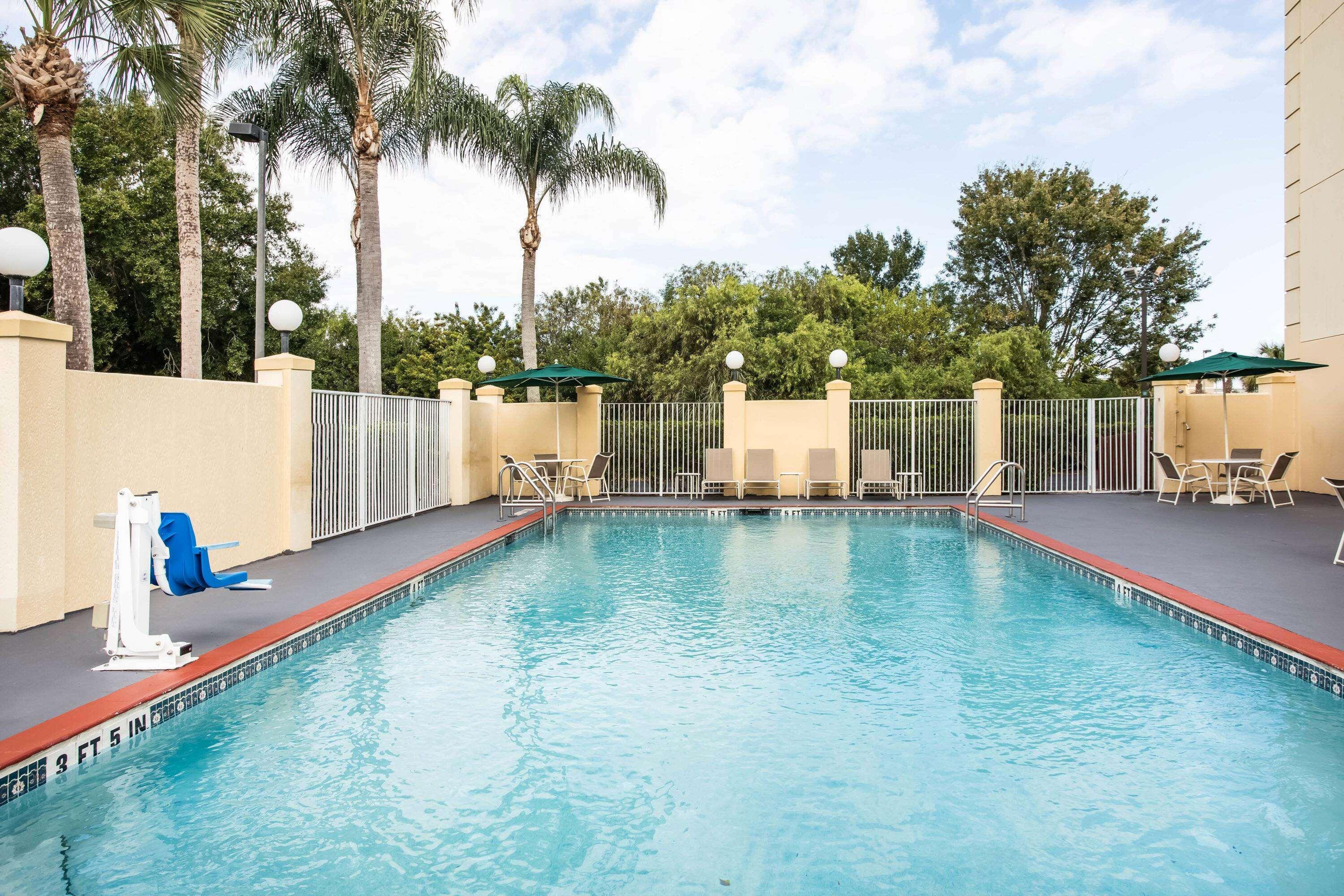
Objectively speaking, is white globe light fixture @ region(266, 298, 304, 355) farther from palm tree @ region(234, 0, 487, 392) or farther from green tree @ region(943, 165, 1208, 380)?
green tree @ region(943, 165, 1208, 380)

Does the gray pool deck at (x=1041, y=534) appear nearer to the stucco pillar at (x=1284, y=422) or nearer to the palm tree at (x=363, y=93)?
the stucco pillar at (x=1284, y=422)

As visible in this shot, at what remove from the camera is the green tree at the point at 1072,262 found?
2862 centimetres

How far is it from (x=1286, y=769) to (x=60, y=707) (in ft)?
18.8

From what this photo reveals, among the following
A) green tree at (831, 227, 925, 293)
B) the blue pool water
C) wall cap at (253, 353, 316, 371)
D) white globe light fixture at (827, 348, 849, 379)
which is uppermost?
green tree at (831, 227, 925, 293)

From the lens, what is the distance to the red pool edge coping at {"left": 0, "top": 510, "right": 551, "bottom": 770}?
11.2 ft

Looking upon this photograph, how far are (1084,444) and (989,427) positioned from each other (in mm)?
2277

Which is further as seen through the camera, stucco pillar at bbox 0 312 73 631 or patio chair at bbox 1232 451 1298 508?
patio chair at bbox 1232 451 1298 508

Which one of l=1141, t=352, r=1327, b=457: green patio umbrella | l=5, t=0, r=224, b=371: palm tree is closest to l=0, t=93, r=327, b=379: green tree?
l=5, t=0, r=224, b=371: palm tree

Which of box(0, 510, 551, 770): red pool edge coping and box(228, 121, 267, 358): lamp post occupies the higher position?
box(228, 121, 267, 358): lamp post

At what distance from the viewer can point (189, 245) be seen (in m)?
13.0

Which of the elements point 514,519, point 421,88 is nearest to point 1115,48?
point 421,88

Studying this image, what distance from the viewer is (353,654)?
543cm

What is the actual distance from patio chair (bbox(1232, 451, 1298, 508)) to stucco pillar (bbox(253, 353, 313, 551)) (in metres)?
13.4

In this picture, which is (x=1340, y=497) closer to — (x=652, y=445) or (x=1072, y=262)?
(x=652, y=445)
